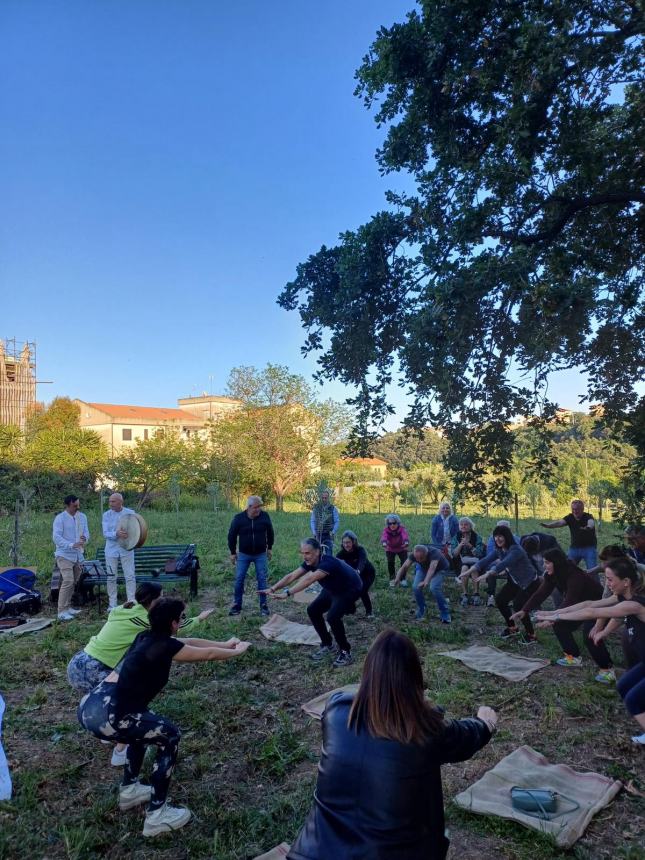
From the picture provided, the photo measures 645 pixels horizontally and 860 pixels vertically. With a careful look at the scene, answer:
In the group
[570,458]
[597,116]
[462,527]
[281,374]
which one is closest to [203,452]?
[281,374]

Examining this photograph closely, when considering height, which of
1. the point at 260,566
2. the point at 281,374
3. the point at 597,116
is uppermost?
the point at 281,374

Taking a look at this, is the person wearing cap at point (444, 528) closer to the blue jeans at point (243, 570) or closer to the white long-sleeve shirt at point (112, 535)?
the blue jeans at point (243, 570)

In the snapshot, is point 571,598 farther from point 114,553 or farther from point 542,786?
point 114,553

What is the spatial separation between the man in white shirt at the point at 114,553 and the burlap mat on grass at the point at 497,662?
16.7ft

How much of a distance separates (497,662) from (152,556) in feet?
23.2

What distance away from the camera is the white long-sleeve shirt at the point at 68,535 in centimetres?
912

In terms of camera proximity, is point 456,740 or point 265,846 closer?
point 456,740

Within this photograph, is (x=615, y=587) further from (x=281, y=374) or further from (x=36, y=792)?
(x=281, y=374)

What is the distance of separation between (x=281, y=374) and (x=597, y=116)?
107 feet

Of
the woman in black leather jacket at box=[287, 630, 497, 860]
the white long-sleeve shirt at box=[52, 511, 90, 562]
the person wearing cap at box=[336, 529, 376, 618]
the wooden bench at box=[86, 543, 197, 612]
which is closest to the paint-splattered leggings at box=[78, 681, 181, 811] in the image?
the woman in black leather jacket at box=[287, 630, 497, 860]

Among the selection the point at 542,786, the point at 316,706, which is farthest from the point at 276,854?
the point at 316,706

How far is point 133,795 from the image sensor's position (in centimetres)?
402

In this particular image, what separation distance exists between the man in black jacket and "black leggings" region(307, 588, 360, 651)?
1935 millimetres

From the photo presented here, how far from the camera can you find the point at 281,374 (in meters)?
38.8
